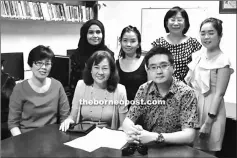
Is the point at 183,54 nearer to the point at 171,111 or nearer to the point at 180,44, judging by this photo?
the point at 180,44

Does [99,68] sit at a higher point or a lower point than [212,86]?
higher

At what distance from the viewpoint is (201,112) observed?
194 cm

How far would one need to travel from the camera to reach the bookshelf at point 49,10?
10.4 ft

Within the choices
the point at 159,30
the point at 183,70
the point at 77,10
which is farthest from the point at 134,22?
the point at 183,70

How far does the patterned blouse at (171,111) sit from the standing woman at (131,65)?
60 cm

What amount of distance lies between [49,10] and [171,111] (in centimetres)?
265

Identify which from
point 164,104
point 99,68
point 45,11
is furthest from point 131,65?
point 45,11

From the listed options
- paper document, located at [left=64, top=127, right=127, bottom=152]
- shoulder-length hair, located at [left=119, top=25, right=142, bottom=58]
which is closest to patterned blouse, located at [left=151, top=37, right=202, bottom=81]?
shoulder-length hair, located at [left=119, top=25, right=142, bottom=58]

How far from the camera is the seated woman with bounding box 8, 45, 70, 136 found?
6.50ft

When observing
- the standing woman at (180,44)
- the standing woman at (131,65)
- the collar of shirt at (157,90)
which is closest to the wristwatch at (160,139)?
the collar of shirt at (157,90)

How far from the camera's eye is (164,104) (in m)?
1.57

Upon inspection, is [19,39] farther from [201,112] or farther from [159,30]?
[201,112]

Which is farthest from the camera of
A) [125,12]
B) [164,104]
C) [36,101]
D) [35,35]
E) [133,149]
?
[125,12]

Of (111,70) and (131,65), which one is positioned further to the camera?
(131,65)
